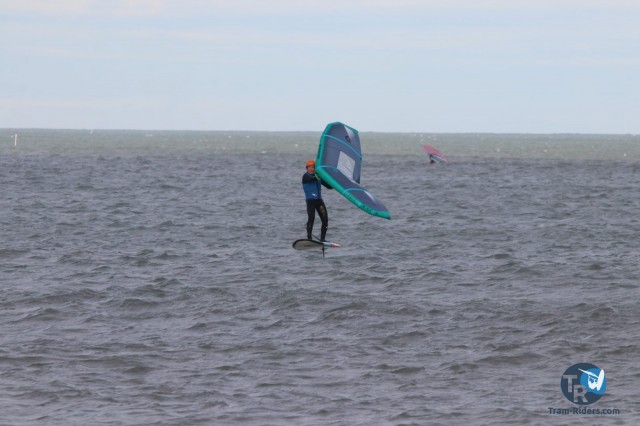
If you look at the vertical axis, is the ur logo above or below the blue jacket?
below

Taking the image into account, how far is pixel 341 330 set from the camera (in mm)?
23016

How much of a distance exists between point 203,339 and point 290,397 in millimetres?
4652

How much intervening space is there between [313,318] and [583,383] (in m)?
7.64

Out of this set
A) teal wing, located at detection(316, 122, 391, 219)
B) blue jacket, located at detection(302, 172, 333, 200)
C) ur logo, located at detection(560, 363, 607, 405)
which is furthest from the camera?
blue jacket, located at detection(302, 172, 333, 200)

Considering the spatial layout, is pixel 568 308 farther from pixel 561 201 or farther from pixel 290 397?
pixel 561 201

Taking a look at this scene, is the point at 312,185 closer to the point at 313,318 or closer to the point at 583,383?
the point at 313,318

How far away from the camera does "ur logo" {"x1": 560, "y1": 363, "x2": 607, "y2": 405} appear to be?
707 inches

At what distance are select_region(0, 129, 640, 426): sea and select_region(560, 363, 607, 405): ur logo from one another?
0.52 feet

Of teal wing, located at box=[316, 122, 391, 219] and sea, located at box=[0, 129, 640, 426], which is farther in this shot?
teal wing, located at box=[316, 122, 391, 219]

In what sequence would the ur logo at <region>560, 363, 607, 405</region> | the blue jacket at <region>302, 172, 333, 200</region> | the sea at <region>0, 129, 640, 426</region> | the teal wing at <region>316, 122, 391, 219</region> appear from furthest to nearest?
1. the blue jacket at <region>302, 172, 333, 200</region>
2. the teal wing at <region>316, 122, 391, 219</region>
3. the ur logo at <region>560, 363, 607, 405</region>
4. the sea at <region>0, 129, 640, 426</region>

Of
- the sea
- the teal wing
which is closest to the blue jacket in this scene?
the teal wing

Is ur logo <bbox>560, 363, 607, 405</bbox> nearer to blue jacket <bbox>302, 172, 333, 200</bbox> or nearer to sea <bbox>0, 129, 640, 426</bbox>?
sea <bbox>0, 129, 640, 426</bbox>

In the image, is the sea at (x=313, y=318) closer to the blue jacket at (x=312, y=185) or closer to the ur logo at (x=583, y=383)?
the ur logo at (x=583, y=383)

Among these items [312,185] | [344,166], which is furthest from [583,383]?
[344,166]
